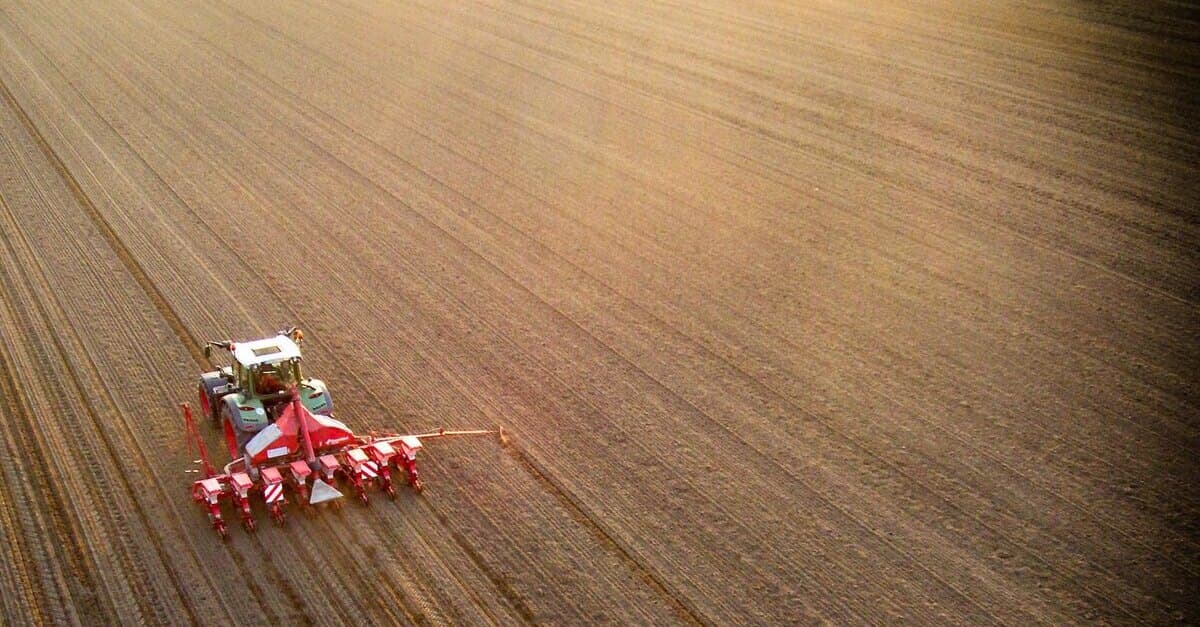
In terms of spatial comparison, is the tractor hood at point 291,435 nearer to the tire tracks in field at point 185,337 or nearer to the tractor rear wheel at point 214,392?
the tire tracks in field at point 185,337

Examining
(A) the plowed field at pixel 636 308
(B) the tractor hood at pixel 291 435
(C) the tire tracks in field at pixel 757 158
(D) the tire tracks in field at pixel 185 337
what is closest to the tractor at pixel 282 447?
(B) the tractor hood at pixel 291 435

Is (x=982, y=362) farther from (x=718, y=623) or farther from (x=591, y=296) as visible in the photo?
(x=718, y=623)

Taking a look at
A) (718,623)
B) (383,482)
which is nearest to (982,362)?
(718,623)

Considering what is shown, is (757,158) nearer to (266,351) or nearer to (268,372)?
(266,351)

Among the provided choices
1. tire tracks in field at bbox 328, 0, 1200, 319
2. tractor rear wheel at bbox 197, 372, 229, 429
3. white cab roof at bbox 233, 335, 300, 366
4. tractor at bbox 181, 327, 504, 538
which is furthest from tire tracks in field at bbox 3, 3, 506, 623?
tire tracks in field at bbox 328, 0, 1200, 319

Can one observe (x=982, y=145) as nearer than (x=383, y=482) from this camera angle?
No

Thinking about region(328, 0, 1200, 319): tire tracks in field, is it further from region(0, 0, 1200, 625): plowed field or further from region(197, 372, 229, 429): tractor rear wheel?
region(197, 372, 229, 429): tractor rear wheel
